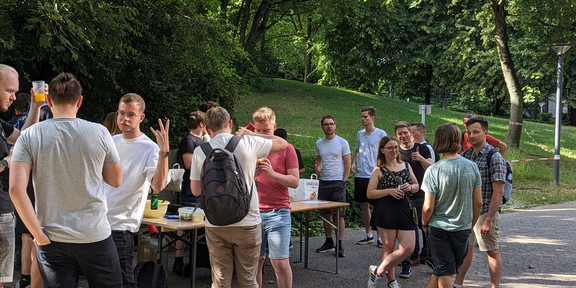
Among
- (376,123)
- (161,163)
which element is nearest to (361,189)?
(161,163)

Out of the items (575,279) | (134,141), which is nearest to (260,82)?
(575,279)

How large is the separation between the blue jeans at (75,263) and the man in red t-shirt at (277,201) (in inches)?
67.6

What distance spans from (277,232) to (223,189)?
1.18m

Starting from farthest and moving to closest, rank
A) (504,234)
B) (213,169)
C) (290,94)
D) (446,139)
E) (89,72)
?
(290,94) < (504,234) < (89,72) < (446,139) < (213,169)

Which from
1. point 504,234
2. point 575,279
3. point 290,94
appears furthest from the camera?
point 290,94

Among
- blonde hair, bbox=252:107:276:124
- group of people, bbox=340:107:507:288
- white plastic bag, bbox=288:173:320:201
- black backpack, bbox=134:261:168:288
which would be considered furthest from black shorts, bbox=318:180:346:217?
black backpack, bbox=134:261:168:288

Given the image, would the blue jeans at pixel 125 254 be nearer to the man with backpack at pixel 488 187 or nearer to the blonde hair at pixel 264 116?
the blonde hair at pixel 264 116

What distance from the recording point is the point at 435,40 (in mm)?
35469

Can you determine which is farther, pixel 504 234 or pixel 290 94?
pixel 290 94

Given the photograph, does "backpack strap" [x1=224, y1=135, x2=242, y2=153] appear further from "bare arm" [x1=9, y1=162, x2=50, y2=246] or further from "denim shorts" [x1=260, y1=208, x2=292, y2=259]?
"bare arm" [x1=9, y1=162, x2=50, y2=246]

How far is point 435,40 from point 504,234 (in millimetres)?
27046

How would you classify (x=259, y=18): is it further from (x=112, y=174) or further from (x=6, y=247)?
(x=112, y=174)

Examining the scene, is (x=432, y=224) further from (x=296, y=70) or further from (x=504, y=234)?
Result: (x=296, y=70)

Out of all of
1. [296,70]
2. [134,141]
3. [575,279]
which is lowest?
[575,279]
